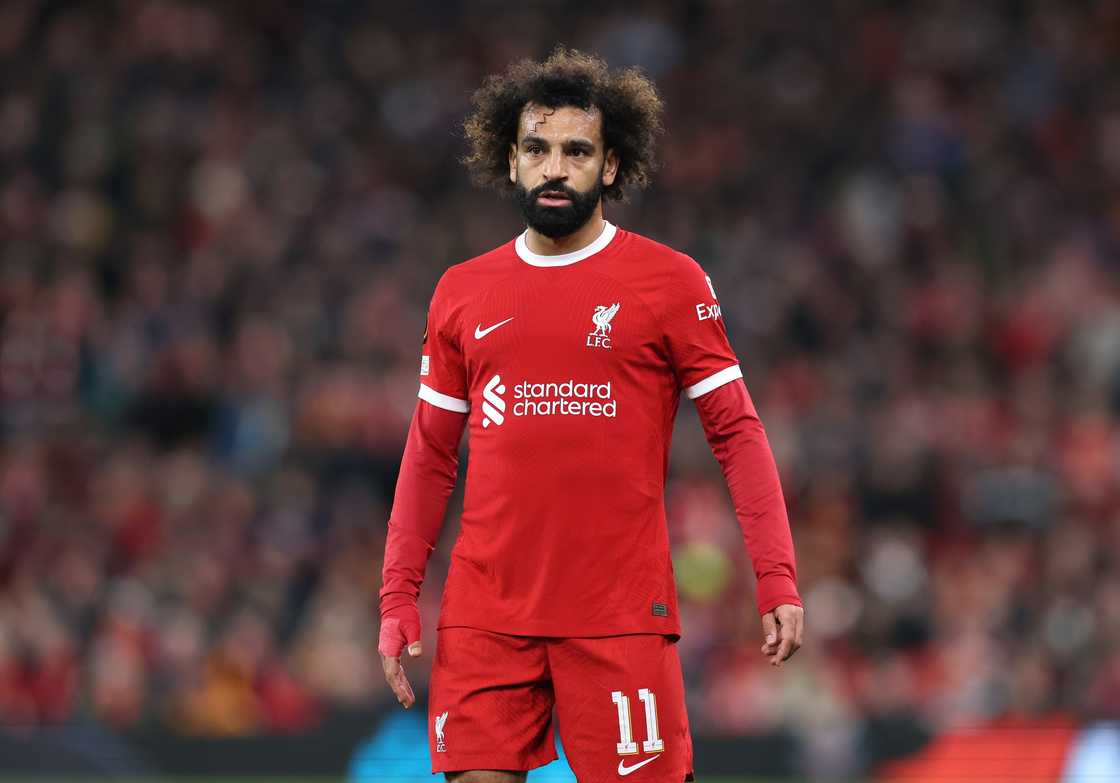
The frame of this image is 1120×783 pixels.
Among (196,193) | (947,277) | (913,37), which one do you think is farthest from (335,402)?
(913,37)

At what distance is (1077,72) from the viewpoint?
15438 millimetres

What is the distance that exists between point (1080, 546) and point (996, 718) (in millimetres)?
1423

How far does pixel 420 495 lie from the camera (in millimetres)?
5000

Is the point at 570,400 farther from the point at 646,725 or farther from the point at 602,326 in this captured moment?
the point at 646,725

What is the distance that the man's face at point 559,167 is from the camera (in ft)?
15.7

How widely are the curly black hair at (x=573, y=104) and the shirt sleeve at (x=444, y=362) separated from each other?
1.35 ft

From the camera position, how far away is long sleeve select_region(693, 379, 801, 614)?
15.2 ft

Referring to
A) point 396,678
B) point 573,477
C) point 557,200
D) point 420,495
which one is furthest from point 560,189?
point 396,678

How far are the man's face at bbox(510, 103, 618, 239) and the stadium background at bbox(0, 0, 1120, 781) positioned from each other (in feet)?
17.4

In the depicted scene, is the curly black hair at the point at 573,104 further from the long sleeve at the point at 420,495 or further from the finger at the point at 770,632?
the finger at the point at 770,632

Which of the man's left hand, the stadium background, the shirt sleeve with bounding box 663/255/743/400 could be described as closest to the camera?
the man's left hand

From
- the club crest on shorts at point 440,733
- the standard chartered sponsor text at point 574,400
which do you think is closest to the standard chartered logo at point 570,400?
the standard chartered sponsor text at point 574,400

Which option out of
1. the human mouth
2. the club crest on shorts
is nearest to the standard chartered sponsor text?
the human mouth

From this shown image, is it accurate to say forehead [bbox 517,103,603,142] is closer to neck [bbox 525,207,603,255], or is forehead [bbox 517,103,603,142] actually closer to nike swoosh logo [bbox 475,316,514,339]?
neck [bbox 525,207,603,255]
